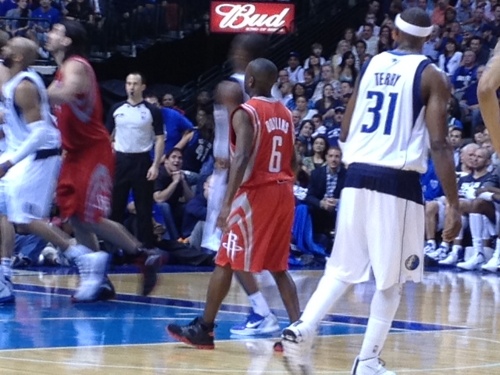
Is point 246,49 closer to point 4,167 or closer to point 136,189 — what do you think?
point 4,167

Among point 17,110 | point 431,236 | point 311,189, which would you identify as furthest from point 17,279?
point 431,236

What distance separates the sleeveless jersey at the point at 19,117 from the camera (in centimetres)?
932

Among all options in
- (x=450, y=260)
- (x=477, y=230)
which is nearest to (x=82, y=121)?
(x=477, y=230)

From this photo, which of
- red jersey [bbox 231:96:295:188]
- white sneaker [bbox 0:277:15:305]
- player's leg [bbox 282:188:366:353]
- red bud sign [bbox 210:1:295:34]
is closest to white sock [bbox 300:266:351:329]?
player's leg [bbox 282:188:366:353]

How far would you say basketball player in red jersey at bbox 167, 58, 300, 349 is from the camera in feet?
25.3

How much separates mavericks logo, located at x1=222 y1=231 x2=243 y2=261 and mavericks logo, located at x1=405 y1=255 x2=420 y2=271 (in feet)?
5.42

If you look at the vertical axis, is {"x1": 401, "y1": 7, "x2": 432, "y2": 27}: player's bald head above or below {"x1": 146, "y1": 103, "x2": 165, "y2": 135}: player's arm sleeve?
above

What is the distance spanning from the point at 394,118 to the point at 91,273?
3939 millimetres

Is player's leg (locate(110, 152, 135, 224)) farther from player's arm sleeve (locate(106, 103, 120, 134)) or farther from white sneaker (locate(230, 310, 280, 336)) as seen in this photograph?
white sneaker (locate(230, 310, 280, 336))

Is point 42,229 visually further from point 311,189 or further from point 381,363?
point 311,189

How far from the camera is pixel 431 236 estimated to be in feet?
50.5

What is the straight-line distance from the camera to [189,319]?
9.16 m

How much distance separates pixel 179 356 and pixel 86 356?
0.55m

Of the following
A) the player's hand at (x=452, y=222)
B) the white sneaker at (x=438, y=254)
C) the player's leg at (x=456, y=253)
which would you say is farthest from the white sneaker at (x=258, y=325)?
the white sneaker at (x=438, y=254)
